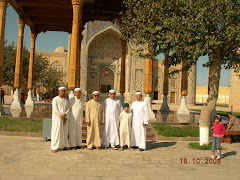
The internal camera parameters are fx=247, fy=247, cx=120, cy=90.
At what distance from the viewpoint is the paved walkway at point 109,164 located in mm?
3717

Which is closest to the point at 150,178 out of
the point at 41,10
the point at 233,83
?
the point at 41,10

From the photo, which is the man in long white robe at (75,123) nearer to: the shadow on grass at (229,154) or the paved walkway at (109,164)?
the paved walkway at (109,164)

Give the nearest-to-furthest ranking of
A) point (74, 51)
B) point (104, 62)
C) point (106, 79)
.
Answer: point (74, 51) → point (104, 62) → point (106, 79)

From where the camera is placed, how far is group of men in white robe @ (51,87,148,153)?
17.8ft

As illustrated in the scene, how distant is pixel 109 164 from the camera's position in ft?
14.3

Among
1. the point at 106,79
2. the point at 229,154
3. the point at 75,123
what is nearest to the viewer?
the point at 229,154

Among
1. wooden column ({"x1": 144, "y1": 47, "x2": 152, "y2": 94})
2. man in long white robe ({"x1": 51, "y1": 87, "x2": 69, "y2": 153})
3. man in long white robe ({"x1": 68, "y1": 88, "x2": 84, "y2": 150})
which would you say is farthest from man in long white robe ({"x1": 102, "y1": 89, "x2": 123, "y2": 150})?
Answer: wooden column ({"x1": 144, "y1": 47, "x2": 152, "y2": 94})

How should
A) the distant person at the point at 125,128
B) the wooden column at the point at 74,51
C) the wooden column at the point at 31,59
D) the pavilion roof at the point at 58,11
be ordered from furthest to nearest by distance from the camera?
the wooden column at the point at 31,59, the pavilion roof at the point at 58,11, the wooden column at the point at 74,51, the distant person at the point at 125,128

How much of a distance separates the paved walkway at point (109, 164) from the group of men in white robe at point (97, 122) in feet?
0.87

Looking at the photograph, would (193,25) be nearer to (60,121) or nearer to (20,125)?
(60,121)

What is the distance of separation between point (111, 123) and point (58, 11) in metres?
9.78

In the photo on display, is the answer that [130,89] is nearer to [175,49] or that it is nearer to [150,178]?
[175,49]

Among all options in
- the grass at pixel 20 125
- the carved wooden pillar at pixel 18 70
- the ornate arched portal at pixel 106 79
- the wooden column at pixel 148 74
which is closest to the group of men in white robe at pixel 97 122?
the grass at pixel 20 125

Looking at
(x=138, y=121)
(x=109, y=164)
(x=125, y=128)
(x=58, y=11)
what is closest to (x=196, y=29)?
(x=138, y=121)
